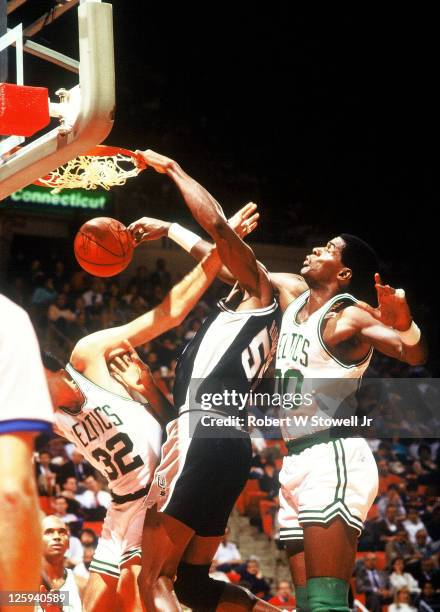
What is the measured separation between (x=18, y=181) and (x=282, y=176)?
11.6m

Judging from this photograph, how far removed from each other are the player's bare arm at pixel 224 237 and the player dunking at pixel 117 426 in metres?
0.50

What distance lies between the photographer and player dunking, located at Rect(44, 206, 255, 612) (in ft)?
17.2

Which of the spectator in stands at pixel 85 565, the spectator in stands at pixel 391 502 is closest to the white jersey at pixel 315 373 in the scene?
the spectator in stands at pixel 85 565

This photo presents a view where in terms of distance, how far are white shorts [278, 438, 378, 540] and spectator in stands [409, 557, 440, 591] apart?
589cm

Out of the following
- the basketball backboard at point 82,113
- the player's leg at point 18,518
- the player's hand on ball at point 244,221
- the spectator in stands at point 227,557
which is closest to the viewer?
the player's leg at point 18,518

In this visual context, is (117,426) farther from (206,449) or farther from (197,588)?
(197,588)

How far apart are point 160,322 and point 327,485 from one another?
5.09 ft

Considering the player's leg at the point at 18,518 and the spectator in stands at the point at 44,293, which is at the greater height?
the player's leg at the point at 18,518

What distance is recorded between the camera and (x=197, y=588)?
15.3 feet

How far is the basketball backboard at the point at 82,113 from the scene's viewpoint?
11.0 feet

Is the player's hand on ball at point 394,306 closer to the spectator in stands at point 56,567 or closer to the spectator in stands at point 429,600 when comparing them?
the spectator in stands at point 56,567

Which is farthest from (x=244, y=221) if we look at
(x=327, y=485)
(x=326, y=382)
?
(x=327, y=485)

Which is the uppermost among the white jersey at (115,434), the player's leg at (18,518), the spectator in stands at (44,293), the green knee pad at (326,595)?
the player's leg at (18,518)

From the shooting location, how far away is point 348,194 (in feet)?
47.2
